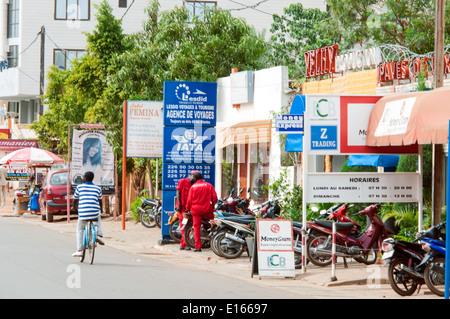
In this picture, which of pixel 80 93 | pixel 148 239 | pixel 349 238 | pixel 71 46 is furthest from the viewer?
pixel 71 46

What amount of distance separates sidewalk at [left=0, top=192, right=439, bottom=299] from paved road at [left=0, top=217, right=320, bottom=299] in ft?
2.06

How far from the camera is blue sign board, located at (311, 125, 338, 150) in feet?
51.1

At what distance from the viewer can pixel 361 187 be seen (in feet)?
51.7

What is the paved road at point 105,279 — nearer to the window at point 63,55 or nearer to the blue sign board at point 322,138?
the blue sign board at point 322,138

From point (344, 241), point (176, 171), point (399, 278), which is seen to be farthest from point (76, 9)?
point (399, 278)

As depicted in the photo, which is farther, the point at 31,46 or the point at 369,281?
the point at 31,46

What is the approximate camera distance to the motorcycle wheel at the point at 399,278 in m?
12.9

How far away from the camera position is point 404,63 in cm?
2053

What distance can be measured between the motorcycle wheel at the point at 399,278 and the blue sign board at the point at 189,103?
30.7 feet

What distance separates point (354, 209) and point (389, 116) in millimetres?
6068

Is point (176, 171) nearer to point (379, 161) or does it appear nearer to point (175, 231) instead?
point (175, 231)

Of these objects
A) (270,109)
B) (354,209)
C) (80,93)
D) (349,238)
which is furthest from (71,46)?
(349,238)

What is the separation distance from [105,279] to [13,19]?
167ft

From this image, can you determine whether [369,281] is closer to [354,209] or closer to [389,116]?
[389,116]
